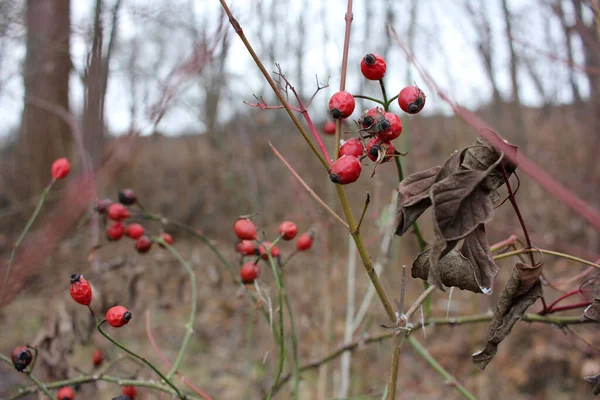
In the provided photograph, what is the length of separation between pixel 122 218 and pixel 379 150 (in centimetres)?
74

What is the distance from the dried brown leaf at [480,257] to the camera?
598 millimetres

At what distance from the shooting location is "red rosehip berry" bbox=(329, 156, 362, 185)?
22.8 inches

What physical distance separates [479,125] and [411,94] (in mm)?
129

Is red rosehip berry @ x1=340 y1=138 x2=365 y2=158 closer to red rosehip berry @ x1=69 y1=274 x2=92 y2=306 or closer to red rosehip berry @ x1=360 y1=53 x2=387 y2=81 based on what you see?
red rosehip berry @ x1=360 y1=53 x2=387 y2=81

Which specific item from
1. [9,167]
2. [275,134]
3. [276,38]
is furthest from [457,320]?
[9,167]

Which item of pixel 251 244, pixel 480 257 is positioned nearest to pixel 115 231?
pixel 251 244

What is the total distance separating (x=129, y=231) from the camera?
1146mm

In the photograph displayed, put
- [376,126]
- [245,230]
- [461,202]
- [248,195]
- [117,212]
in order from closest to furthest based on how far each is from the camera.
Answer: [461,202]
[376,126]
[245,230]
[117,212]
[248,195]

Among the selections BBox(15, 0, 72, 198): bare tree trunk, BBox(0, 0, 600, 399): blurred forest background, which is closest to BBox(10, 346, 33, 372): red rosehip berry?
BBox(0, 0, 600, 399): blurred forest background

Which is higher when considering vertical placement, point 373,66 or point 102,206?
point 373,66

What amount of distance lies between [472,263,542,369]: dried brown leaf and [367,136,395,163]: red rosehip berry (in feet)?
0.76

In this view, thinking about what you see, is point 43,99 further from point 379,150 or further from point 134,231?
point 379,150

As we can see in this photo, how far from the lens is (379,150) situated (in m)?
0.64

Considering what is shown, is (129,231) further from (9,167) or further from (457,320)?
(9,167)
